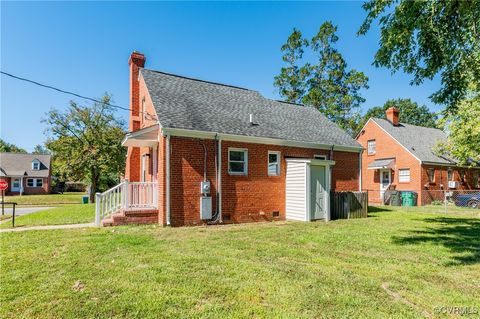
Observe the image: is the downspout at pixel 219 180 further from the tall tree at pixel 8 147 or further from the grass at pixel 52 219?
the tall tree at pixel 8 147

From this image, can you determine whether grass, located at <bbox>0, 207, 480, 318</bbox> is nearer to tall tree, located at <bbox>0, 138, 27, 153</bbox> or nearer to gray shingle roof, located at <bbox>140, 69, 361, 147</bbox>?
gray shingle roof, located at <bbox>140, 69, 361, 147</bbox>

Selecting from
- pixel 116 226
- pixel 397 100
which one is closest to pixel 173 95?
pixel 116 226

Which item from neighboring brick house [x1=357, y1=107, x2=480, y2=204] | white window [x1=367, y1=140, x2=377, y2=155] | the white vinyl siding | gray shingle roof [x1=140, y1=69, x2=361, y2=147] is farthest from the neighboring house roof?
neighboring brick house [x1=357, y1=107, x2=480, y2=204]

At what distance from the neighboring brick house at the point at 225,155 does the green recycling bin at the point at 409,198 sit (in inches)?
338

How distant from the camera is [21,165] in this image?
149 feet

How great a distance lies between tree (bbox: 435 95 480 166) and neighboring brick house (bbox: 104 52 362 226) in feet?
25.7

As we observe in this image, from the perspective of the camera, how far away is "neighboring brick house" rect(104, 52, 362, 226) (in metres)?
11.0

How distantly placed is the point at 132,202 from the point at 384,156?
22.2 metres

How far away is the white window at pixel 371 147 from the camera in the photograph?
88.3 feet

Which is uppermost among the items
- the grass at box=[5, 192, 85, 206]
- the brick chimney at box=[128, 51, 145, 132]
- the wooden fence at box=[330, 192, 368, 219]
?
the brick chimney at box=[128, 51, 145, 132]

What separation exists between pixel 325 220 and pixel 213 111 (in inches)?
275

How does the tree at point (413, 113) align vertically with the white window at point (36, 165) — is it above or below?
above

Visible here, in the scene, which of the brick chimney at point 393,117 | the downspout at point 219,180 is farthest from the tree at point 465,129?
the downspout at point 219,180

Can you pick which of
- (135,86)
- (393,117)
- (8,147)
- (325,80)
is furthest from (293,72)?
(8,147)
